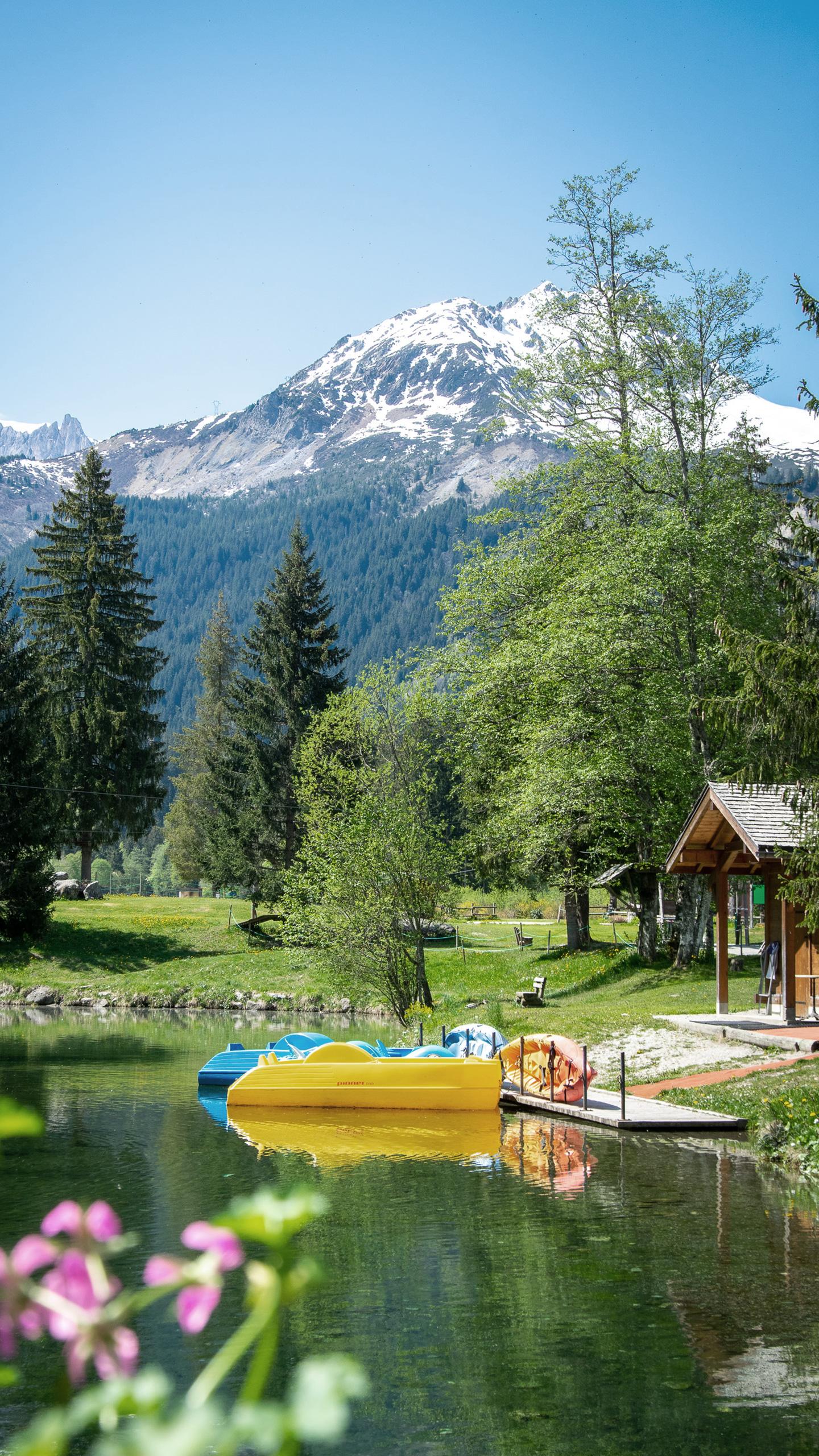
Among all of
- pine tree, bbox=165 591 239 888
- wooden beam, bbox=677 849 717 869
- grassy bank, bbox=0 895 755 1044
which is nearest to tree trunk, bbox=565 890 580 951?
grassy bank, bbox=0 895 755 1044

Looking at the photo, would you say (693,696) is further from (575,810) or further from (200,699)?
(200,699)

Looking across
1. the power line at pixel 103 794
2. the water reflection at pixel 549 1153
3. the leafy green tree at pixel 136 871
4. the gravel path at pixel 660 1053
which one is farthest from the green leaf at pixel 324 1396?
the leafy green tree at pixel 136 871

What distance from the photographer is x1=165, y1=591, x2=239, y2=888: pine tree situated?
73.1 m

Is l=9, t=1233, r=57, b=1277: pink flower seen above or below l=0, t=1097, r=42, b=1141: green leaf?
below

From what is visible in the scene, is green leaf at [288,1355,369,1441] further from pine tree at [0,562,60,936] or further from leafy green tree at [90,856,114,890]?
leafy green tree at [90,856,114,890]

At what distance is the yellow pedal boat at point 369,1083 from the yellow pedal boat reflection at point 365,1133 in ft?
0.57

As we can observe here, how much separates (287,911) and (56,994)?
40.9ft

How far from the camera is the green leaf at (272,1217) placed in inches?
48.7

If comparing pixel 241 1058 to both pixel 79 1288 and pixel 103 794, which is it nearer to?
pixel 79 1288

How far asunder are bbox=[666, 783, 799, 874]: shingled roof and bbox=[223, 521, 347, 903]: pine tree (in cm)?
3021

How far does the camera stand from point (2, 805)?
4728 centimetres

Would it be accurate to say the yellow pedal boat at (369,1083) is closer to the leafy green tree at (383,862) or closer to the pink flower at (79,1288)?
the leafy green tree at (383,862)

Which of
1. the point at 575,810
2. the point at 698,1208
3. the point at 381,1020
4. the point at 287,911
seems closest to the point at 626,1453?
the point at 698,1208

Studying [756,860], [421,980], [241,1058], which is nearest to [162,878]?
[421,980]
